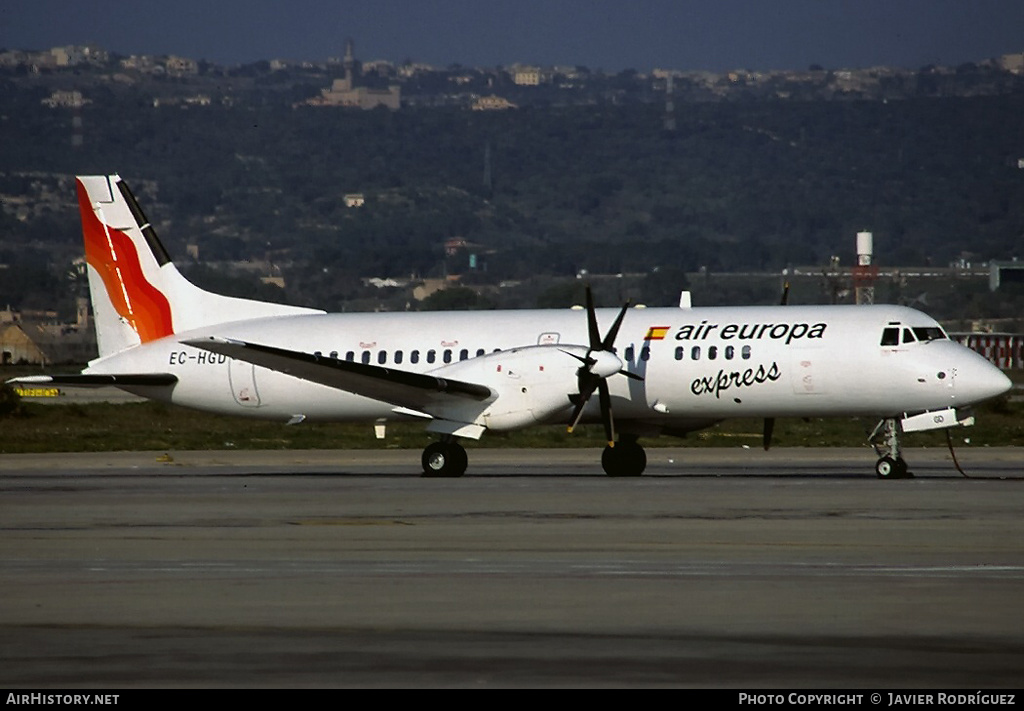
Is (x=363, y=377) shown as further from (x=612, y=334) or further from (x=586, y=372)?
(x=612, y=334)

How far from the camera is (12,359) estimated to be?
385ft

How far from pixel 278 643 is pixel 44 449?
33.8m

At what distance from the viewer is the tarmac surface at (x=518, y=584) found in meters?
11.9

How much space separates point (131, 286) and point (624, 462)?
1207 centimetres

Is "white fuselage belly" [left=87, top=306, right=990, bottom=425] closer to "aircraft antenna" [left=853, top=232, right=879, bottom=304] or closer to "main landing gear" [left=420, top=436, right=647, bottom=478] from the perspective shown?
"main landing gear" [left=420, top=436, right=647, bottom=478]

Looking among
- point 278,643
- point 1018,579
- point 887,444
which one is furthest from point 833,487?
point 278,643

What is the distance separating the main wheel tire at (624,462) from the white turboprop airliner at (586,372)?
28 mm

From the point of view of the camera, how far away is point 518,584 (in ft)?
53.2

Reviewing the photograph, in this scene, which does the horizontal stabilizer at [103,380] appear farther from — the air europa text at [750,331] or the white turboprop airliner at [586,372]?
the air europa text at [750,331]

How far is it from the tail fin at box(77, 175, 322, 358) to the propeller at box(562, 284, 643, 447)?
27.4 ft

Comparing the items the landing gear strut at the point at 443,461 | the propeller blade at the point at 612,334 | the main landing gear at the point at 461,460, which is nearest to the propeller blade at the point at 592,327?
the propeller blade at the point at 612,334

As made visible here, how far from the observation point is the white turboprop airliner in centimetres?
3088

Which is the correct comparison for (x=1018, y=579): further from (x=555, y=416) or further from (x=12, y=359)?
(x=12, y=359)

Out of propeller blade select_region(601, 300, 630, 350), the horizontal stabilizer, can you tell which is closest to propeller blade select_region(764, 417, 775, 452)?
propeller blade select_region(601, 300, 630, 350)
